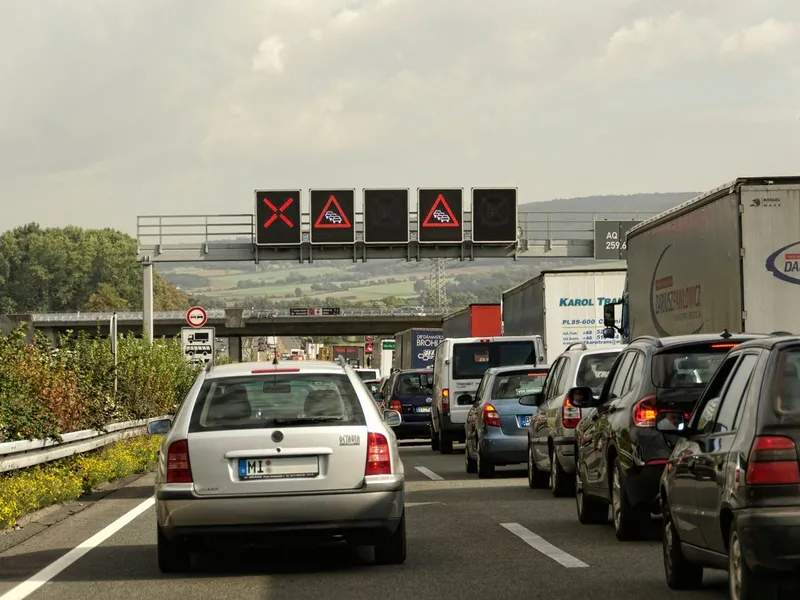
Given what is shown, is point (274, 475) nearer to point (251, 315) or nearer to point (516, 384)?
point (516, 384)

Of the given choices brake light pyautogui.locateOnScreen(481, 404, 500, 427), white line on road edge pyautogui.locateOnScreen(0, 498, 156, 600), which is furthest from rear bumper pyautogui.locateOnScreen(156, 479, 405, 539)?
brake light pyautogui.locateOnScreen(481, 404, 500, 427)

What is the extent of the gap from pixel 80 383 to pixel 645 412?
1425 centimetres

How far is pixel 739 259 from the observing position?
16.2 metres

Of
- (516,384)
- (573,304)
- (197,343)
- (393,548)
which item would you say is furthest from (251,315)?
(393,548)

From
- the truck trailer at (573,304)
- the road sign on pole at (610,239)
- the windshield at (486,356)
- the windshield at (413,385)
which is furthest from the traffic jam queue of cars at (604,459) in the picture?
the road sign on pole at (610,239)

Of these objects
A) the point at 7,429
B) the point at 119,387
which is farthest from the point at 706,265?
the point at 119,387

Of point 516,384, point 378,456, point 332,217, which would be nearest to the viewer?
point 378,456

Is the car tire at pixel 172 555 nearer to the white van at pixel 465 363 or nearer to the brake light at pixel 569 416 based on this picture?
the brake light at pixel 569 416

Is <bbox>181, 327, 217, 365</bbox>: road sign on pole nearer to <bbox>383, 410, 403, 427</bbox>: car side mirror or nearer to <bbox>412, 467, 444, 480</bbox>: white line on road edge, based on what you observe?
<bbox>412, 467, 444, 480</bbox>: white line on road edge

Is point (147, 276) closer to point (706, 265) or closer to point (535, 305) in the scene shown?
point (535, 305)

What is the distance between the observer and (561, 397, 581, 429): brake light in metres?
16.4

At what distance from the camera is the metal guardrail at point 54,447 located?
1560 cm

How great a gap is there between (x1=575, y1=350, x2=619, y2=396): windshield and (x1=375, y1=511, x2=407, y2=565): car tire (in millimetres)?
6489

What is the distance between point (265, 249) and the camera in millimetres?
45812
